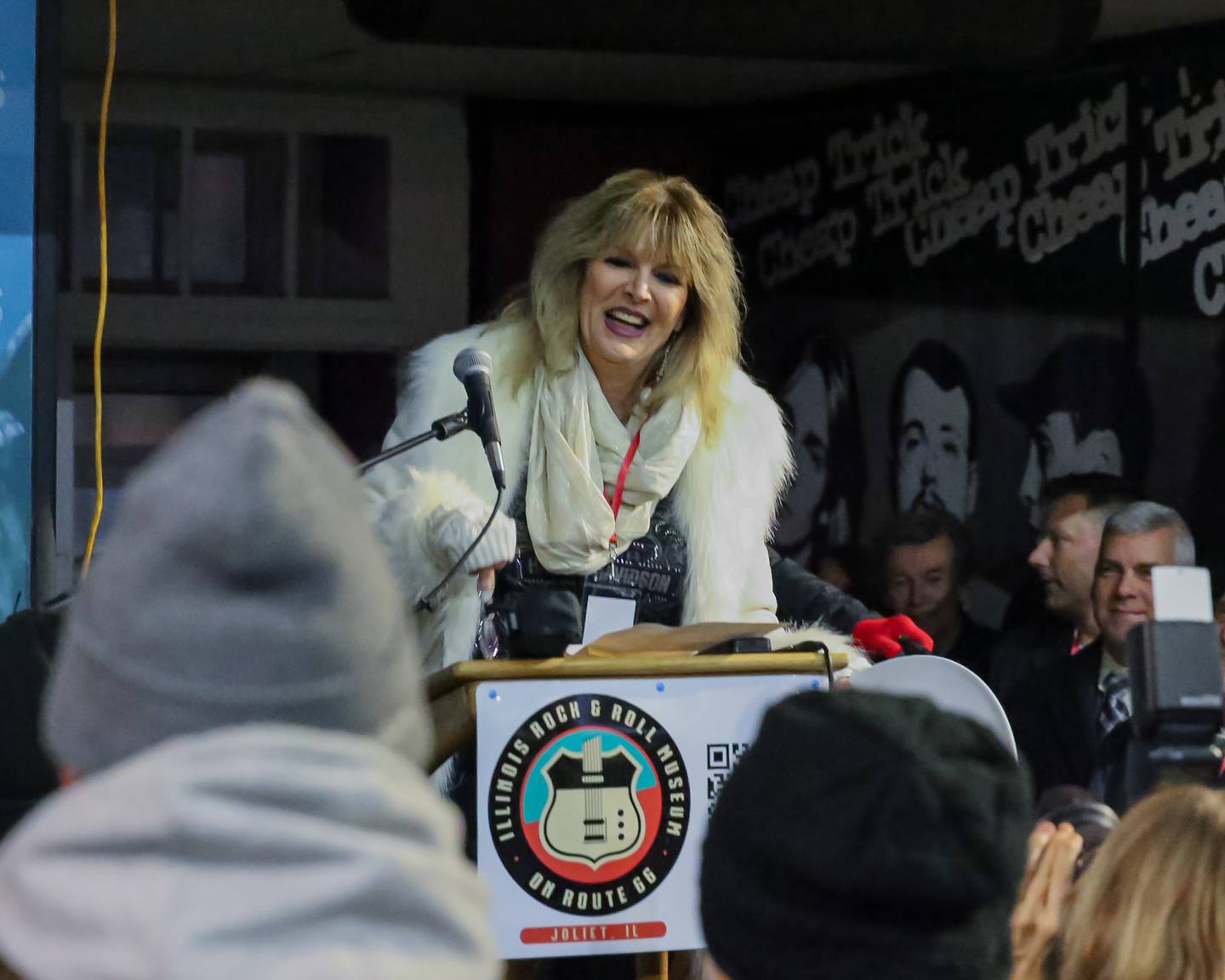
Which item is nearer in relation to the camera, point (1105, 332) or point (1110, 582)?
point (1110, 582)

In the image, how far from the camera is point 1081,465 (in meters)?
6.43

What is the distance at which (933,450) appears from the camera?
7102 millimetres

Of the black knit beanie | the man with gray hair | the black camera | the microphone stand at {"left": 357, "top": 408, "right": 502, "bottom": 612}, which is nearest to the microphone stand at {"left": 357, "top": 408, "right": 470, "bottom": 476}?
the microphone stand at {"left": 357, "top": 408, "right": 502, "bottom": 612}

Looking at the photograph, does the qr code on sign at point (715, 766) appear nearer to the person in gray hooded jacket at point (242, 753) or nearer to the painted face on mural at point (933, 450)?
the person in gray hooded jacket at point (242, 753)

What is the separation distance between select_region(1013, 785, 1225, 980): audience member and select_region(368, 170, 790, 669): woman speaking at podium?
57.2 inches

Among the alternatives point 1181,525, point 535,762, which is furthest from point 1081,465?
point 535,762

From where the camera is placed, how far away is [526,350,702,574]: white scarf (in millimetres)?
3152

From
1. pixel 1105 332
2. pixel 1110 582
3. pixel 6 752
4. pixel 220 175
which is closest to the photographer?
pixel 6 752

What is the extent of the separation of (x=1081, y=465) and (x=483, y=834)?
4301mm

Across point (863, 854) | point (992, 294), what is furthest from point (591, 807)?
point (992, 294)

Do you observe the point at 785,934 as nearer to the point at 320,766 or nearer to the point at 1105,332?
the point at 320,766

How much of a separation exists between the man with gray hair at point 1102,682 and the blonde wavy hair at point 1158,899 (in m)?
2.50

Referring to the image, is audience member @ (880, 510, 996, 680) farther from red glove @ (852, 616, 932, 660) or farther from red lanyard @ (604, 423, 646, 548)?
red glove @ (852, 616, 932, 660)

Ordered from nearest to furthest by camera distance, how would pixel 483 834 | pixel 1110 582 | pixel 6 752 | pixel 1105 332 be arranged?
1. pixel 6 752
2. pixel 483 834
3. pixel 1110 582
4. pixel 1105 332
